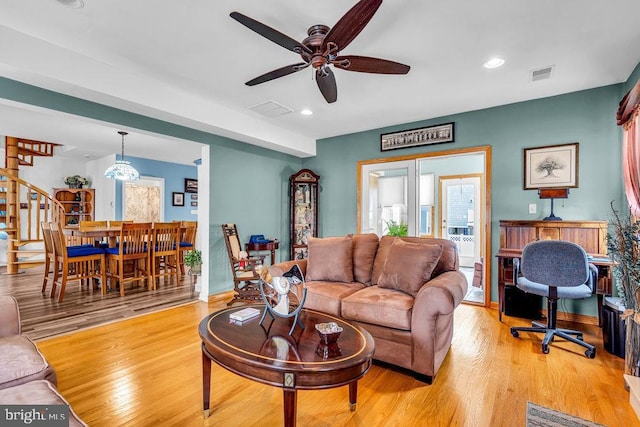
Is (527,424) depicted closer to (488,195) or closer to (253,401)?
(253,401)

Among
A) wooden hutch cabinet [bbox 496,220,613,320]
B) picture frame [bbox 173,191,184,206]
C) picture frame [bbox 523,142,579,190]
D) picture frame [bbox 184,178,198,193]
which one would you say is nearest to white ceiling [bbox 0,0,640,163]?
picture frame [bbox 523,142,579,190]

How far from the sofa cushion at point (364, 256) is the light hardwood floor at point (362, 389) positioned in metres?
0.93

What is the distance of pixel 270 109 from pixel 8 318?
316cm

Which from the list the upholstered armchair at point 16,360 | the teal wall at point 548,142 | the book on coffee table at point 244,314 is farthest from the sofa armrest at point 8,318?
the teal wall at point 548,142

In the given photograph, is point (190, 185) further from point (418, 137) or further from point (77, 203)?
point (418, 137)

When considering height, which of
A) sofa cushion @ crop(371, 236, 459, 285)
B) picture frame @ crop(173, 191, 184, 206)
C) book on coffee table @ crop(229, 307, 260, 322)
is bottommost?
book on coffee table @ crop(229, 307, 260, 322)

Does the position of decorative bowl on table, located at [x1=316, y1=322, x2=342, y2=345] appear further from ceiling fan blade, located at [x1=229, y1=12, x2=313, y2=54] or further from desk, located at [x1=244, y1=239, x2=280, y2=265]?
desk, located at [x1=244, y1=239, x2=280, y2=265]

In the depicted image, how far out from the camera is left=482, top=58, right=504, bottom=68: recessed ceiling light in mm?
2734

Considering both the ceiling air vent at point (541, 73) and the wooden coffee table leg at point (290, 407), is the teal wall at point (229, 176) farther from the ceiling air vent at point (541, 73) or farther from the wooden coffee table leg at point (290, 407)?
the ceiling air vent at point (541, 73)

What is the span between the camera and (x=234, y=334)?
1.73m

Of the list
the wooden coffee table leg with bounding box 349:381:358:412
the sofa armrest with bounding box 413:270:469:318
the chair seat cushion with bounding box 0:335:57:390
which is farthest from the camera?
the sofa armrest with bounding box 413:270:469:318

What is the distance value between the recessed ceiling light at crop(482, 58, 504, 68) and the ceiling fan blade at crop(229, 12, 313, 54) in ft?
5.65

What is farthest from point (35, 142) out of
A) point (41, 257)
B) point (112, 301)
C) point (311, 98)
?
point (311, 98)

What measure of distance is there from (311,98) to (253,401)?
3.06m
